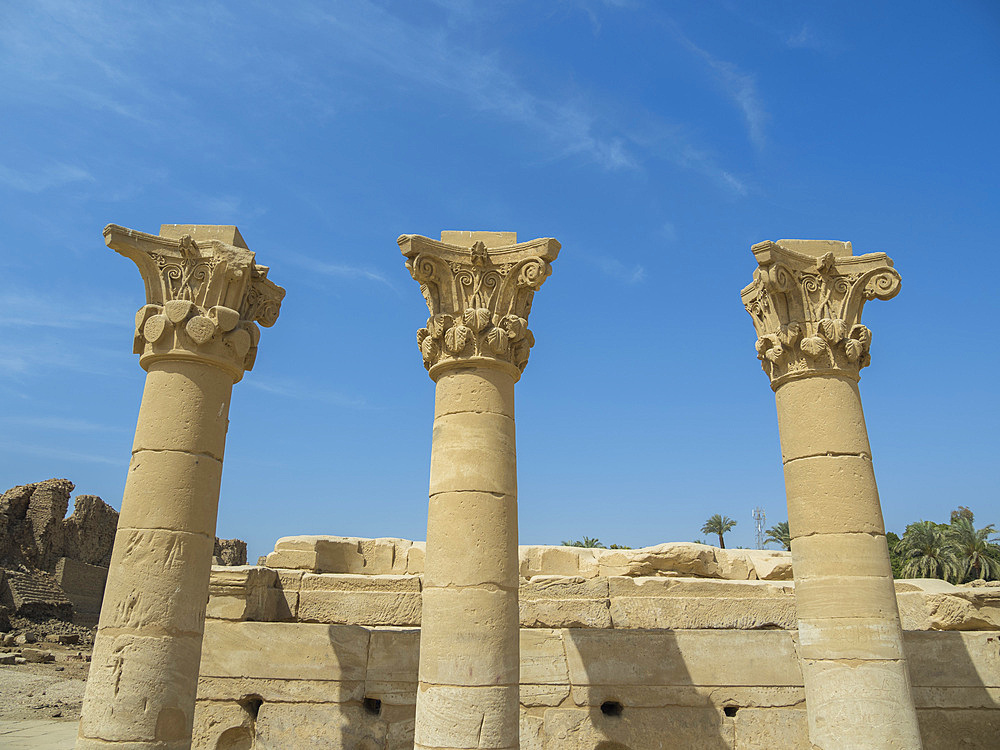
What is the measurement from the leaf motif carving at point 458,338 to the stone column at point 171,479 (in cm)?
252

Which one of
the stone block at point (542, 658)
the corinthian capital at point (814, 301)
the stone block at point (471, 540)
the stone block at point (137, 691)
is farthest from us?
the stone block at point (542, 658)

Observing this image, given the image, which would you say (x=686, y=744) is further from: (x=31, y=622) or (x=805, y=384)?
(x=31, y=622)

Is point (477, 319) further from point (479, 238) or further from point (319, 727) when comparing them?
point (319, 727)

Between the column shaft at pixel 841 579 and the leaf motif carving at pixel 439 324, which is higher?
the leaf motif carving at pixel 439 324

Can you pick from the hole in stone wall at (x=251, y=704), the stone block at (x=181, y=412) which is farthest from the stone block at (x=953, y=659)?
the stone block at (x=181, y=412)

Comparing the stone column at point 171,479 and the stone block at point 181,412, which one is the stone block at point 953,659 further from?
the stone block at point 181,412

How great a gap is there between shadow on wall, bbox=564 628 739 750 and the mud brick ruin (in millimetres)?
31

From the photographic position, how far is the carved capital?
8469 millimetres

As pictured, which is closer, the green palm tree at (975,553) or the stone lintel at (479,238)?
the stone lintel at (479,238)

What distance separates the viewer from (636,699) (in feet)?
34.0

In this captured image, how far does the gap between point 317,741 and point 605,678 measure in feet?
13.6

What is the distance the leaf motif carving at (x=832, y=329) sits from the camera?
9367 mm

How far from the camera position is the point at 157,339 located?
27.6ft

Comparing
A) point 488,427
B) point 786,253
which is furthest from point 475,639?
point 786,253
